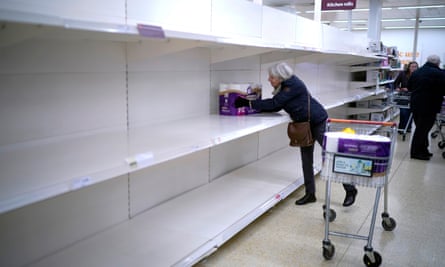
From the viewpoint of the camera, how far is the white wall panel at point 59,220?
6.95ft

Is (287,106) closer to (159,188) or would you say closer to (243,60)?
(243,60)

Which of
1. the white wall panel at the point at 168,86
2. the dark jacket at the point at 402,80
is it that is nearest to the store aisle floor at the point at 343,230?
the white wall panel at the point at 168,86

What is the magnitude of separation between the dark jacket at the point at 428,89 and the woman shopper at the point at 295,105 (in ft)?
10.1

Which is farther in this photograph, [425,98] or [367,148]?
[425,98]

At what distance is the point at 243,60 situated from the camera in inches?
170

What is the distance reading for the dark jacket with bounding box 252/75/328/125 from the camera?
11.7 feet

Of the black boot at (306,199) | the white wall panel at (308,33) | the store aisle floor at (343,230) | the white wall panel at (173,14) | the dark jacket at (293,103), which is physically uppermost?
the white wall panel at (308,33)

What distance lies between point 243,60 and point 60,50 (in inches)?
93.4

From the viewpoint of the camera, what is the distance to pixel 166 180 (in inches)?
130

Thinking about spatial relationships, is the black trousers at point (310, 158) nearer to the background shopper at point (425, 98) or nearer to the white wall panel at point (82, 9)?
the white wall panel at point (82, 9)

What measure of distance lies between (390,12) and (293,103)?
41.9 ft

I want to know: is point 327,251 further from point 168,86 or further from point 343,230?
point 168,86

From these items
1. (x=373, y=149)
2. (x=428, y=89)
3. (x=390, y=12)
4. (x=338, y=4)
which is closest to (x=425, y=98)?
(x=428, y=89)

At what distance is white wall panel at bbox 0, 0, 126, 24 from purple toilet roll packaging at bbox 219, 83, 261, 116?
4.21 feet
